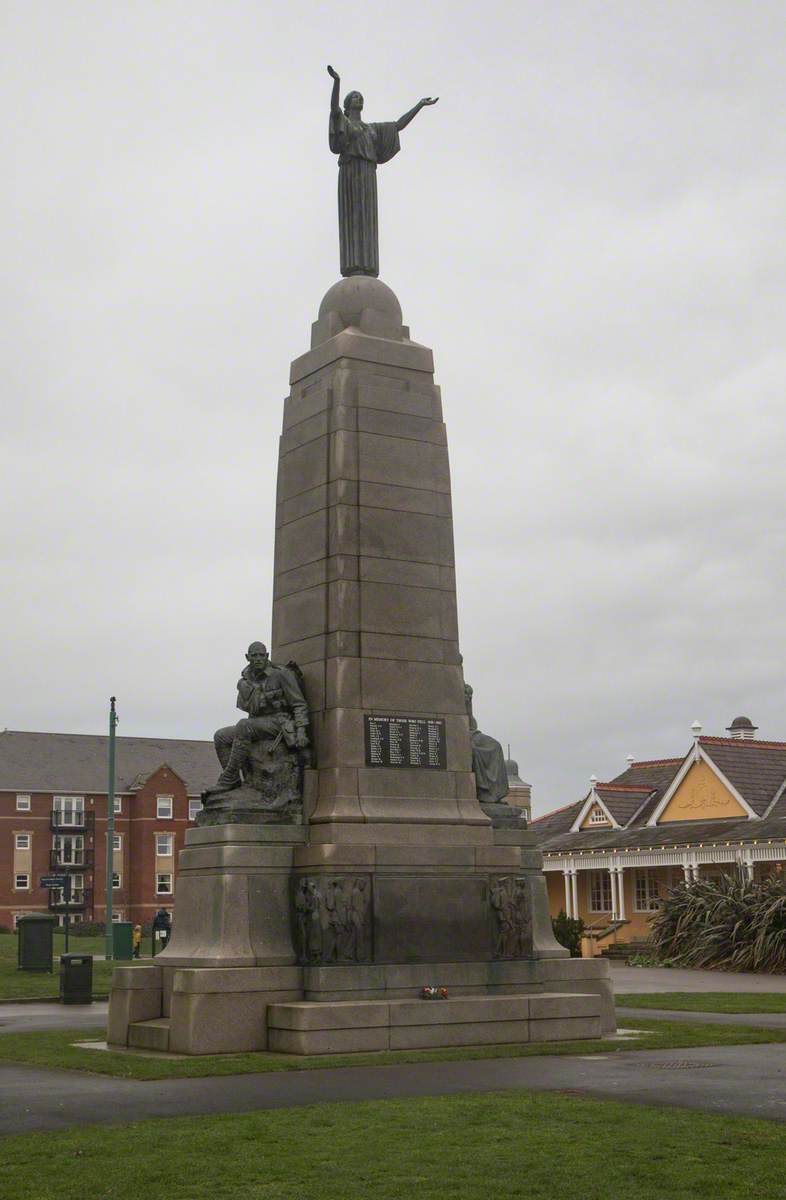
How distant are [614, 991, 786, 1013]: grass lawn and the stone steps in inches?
366

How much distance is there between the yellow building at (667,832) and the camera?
46406 mm

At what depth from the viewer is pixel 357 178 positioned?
21453 millimetres

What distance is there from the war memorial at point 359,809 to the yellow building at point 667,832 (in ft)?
87.5

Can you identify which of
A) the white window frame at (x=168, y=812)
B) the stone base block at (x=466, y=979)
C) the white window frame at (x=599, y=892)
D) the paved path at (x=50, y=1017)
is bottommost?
the paved path at (x=50, y=1017)

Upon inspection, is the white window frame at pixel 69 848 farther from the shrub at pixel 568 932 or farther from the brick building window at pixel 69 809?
the shrub at pixel 568 932

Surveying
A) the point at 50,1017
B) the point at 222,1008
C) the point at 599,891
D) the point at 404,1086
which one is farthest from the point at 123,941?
the point at 404,1086

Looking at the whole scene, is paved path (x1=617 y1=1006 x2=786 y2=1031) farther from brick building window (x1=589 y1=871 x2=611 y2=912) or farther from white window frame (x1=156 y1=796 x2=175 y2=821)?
white window frame (x1=156 y1=796 x2=175 y2=821)

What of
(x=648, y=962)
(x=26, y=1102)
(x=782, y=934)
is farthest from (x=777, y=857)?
(x=26, y=1102)

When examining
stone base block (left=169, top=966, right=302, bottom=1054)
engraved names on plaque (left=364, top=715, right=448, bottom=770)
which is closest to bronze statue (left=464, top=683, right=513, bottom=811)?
engraved names on plaque (left=364, top=715, right=448, bottom=770)

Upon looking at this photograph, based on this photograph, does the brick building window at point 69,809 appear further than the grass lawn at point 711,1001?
Yes

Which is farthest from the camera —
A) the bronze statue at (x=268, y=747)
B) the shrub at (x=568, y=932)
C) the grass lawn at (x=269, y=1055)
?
the shrub at (x=568, y=932)

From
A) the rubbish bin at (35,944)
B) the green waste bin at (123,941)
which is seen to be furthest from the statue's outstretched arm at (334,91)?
the green waste bin at (123,941)

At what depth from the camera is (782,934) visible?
35.3m

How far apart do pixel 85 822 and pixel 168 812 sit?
5.01 meters
